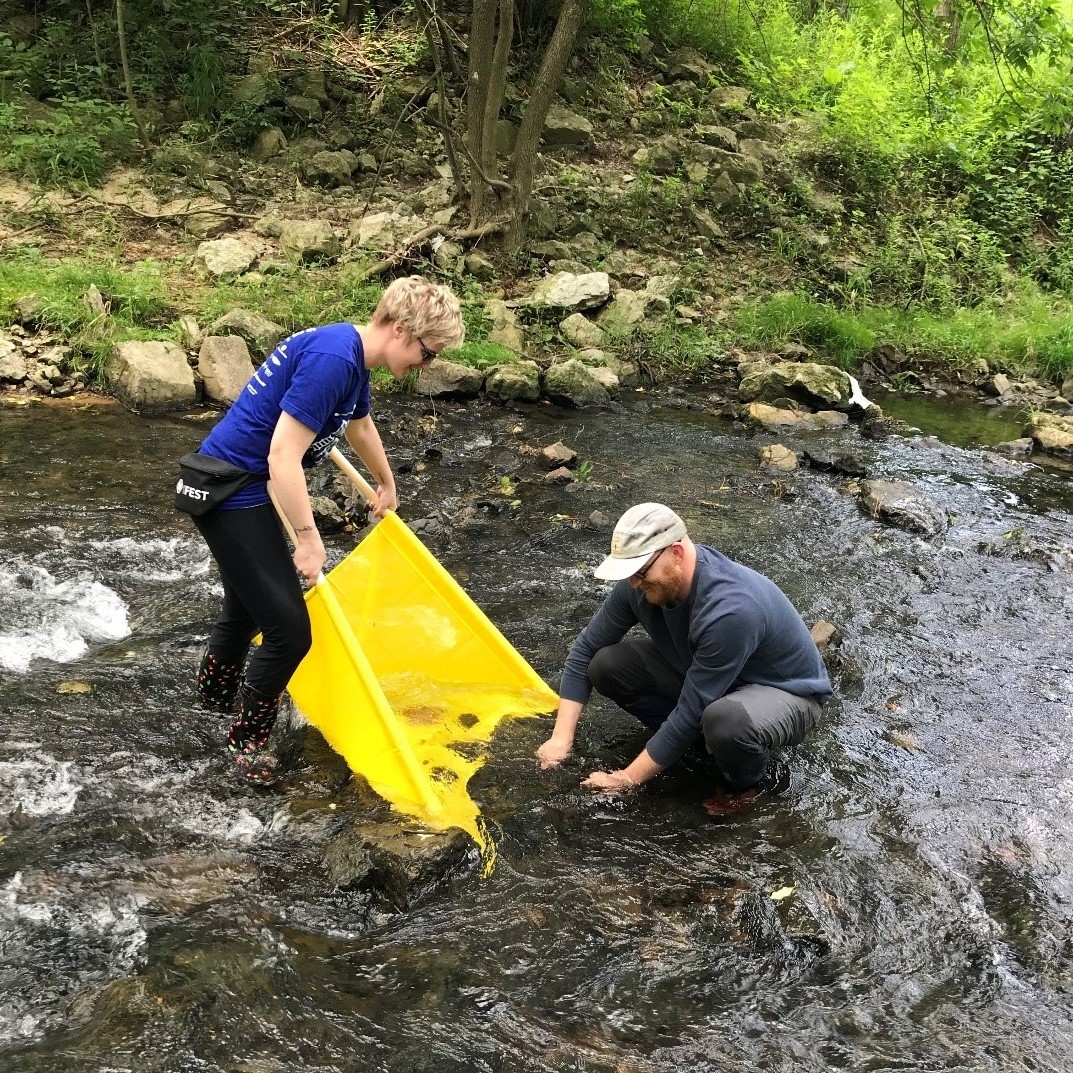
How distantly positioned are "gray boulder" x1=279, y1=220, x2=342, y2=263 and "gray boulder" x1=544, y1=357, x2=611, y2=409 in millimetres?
3048

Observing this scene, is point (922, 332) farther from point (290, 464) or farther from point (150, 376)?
point (290, 464)

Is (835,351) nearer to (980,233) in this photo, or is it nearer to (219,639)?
(980,233)

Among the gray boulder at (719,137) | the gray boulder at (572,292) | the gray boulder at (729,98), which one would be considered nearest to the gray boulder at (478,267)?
the gray boulder at (572,292)

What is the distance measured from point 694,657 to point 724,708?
19 centimetres

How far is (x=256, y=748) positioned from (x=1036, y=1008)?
8.15 ft

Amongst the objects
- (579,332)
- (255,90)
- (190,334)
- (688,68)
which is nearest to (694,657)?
(190,334)

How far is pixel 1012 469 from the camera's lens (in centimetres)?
799

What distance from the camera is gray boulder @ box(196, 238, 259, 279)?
9.39 meters

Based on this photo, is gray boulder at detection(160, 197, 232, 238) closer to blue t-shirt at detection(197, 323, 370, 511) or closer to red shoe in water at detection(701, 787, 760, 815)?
blue t-shirt at detection(197, 323, 370, 511)

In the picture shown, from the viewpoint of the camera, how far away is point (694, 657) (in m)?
3.02

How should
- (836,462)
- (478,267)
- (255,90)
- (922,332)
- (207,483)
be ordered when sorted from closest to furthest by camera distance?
(207,483), (836,462), (478,267), (922,332), (255,90)

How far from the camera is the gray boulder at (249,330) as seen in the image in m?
8.18

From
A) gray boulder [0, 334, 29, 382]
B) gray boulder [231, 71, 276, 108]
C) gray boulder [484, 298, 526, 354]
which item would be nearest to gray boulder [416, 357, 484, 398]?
gray boulder [484, 298, 526, 354]

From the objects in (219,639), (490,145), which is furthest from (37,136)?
(219,639)
